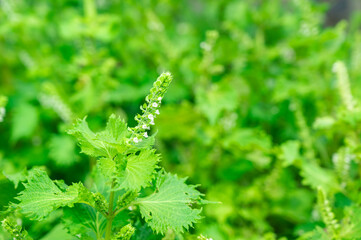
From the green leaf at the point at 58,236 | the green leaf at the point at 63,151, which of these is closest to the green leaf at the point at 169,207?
the green leaf at the point at 58,236

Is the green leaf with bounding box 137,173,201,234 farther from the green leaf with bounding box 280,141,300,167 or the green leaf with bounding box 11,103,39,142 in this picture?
the green leaf with bounding box 11,103,39,142

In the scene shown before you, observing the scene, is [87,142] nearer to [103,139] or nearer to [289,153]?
[103,139]

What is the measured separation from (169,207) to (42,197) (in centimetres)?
29

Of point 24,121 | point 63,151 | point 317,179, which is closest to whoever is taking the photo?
point 317,179

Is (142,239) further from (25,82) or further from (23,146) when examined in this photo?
(25,82)

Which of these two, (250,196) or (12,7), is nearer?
(250,196)

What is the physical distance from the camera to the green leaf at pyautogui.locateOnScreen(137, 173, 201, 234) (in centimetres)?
81

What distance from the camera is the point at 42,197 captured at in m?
0.82

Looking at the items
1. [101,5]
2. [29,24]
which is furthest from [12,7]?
[101,5]

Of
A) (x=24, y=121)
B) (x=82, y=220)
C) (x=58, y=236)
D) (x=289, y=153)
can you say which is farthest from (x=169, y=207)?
(x=24, y=121)

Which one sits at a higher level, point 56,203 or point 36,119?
point 36,119

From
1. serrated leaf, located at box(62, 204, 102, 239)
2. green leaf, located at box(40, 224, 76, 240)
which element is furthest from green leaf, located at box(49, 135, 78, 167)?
serrated leaf, located at box(62, 204, 102, 239)

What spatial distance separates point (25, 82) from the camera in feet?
8.71

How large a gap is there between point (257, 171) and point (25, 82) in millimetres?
1761
